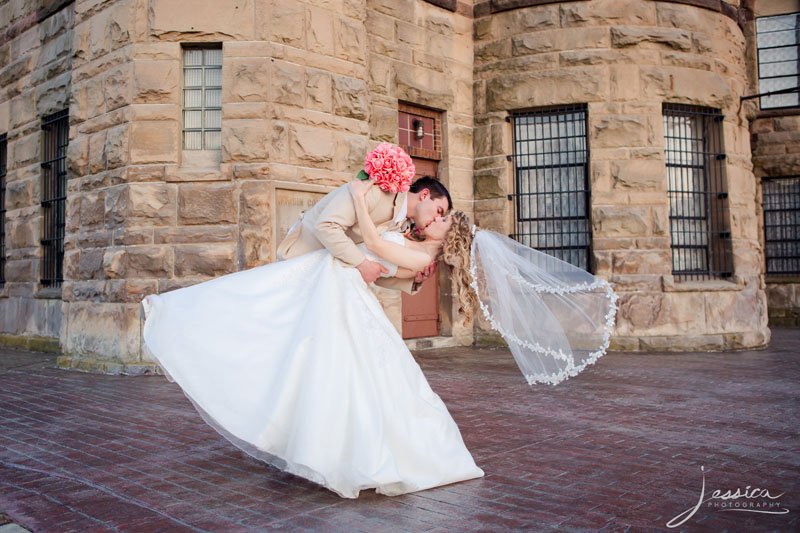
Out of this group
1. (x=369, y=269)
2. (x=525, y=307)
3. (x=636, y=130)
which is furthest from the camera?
(x=636, y=130)

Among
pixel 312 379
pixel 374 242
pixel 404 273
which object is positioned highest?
pixel 374 242

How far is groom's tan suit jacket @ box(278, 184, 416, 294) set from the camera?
4.09m

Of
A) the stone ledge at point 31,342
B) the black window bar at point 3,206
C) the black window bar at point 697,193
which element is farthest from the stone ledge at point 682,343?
the black window bar at point 3,206

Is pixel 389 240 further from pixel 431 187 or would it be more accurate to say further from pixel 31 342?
pixel 31 342

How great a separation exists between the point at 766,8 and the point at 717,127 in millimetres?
6784

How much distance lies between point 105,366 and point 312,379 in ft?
20.0

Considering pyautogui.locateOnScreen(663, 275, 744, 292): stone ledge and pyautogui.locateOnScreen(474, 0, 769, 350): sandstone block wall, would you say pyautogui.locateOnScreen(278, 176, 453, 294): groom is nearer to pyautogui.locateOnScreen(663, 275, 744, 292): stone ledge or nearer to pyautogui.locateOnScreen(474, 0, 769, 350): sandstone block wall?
pyautogui.locateOnScreen(474, 0, 769, 350): sandstone block wall

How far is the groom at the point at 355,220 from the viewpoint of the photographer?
161 inches

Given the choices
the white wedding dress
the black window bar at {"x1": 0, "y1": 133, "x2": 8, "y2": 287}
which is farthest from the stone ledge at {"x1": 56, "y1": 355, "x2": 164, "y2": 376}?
the black window bar at {"x1": 0, "y1": 133, "x2": 8, "y2": 287}

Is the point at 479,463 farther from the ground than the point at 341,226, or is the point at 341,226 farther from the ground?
the point at 341,226

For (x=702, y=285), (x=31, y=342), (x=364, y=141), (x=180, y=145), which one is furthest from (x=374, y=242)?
(x=31, y=342)

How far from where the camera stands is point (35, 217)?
1156 centimetres

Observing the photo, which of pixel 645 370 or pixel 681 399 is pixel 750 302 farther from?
pixel 681 399

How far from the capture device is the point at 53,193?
1140 cm
